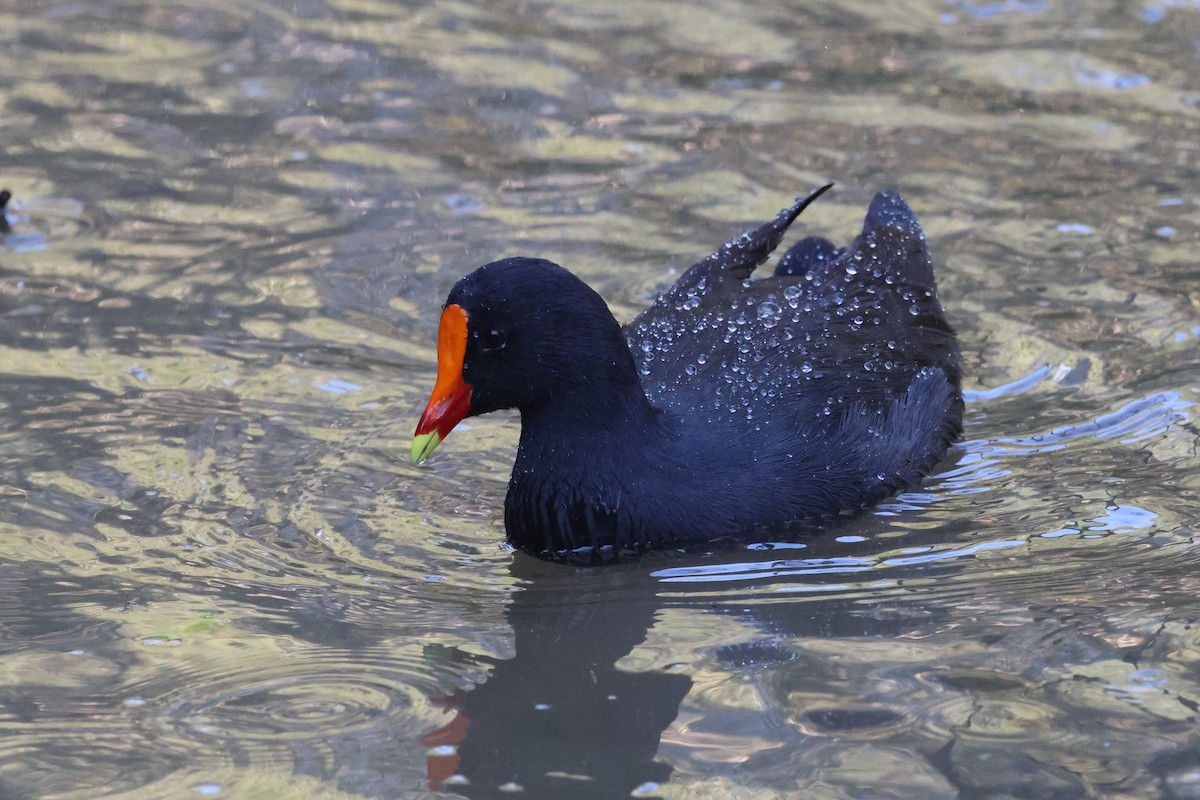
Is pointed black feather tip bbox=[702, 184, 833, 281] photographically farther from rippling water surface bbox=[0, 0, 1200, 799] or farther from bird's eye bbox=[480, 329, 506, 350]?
bird's eye bbox=[480, 329, 506, 350]

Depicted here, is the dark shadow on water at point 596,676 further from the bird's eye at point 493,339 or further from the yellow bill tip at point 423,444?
the bird's eye at point 493,339

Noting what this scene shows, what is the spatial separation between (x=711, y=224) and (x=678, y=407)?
2.27m

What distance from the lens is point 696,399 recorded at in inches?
203

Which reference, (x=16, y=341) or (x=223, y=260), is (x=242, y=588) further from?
(x=223, y=260)

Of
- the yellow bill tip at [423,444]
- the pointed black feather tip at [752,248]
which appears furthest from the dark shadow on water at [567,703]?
the pointed black feather tip at [752,248]

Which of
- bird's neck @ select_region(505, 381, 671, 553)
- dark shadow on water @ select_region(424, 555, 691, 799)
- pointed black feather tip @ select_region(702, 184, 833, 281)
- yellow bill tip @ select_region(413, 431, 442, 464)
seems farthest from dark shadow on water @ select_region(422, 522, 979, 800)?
pointed black feather tip @ select_region(702, 184, 833, 281)

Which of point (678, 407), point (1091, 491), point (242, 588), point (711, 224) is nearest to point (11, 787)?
point (242, 588)

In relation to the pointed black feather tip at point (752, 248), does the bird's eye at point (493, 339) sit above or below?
below

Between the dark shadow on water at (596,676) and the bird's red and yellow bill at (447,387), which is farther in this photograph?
the bird's red and yellow bill at (447,387)

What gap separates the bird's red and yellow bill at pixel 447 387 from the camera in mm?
4711

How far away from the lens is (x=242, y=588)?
4555 millimetres

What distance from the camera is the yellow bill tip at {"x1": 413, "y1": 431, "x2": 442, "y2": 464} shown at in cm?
464

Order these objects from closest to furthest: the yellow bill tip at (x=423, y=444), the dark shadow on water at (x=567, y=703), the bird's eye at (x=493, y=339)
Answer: the dark shadow on water at (x=567, y=703) < the yellow bill tip at (x=423, y=444) < the bird's eye at (x=493, y=339)

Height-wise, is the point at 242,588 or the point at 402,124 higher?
the point at 402,124
